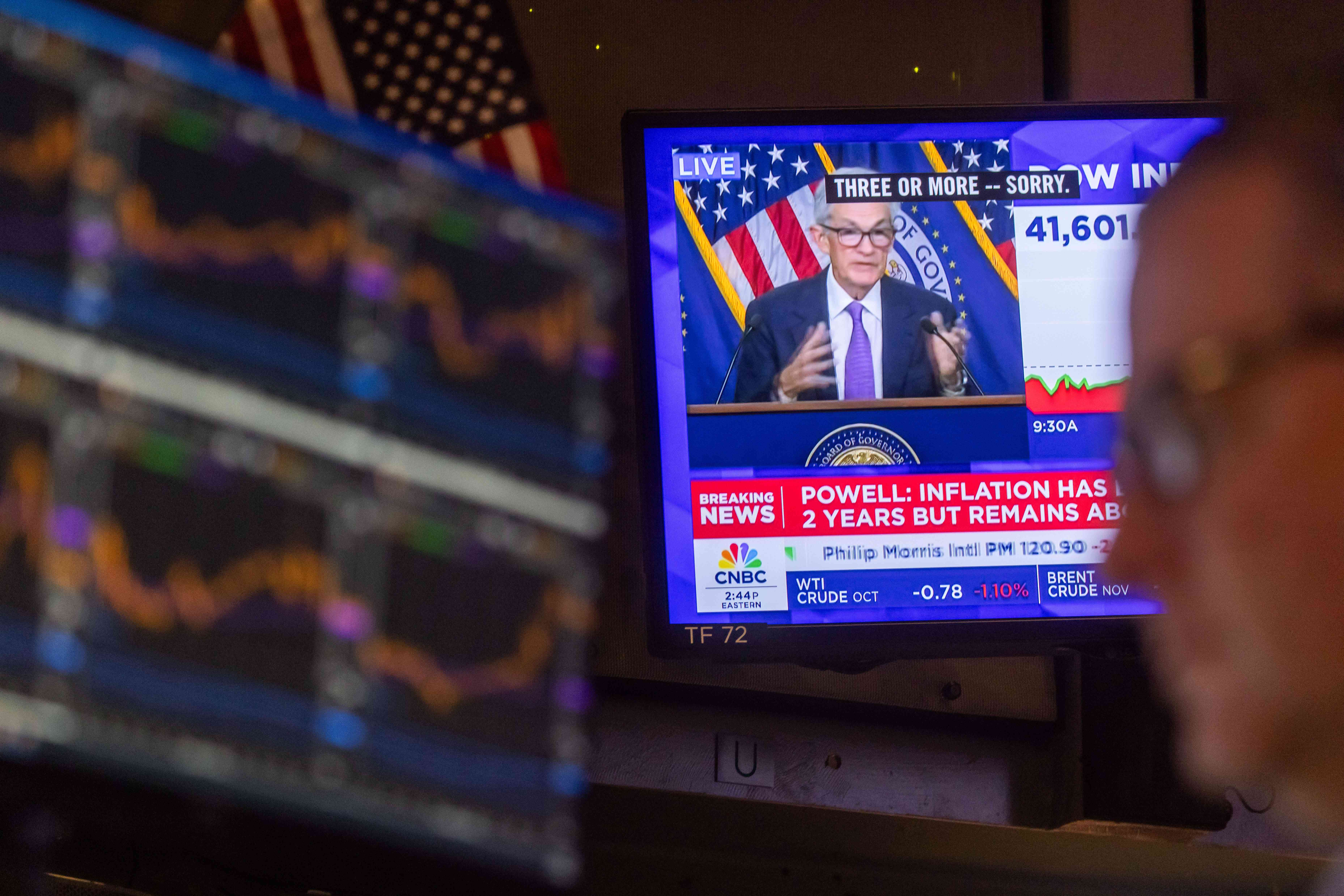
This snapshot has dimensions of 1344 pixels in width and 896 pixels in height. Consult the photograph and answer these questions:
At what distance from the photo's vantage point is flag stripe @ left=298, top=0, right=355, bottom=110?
4.28 feet

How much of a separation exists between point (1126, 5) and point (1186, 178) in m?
0.97

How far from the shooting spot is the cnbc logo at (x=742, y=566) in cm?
101

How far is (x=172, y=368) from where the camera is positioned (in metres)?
1.32

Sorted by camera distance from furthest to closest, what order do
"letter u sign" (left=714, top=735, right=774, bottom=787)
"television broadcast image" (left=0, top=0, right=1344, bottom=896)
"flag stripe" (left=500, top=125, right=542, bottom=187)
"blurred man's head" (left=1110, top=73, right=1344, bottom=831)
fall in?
"flag stripe" (left=500, top=125, right=542, bottom=187), "letter u sign" (left=714, top=735, right=774, bottom=787), "television broadcast image" (left=0, top=0, right=1344, bottom=896), "blurred man's head" (left=1110, top=73, right=1344, bottom=831)

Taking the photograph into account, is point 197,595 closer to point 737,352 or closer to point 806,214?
point 737,352

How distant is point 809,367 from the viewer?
103cm

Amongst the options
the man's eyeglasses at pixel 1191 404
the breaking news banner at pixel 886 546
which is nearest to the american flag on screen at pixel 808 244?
the breaking news banner at pixel 886 546

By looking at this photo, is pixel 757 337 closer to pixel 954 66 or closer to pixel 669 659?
pixel 669 659

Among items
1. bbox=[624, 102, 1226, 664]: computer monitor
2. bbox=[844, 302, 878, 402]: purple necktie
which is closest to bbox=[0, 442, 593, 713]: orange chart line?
bbox=[624, 102, 1226, 664]: computer monitor

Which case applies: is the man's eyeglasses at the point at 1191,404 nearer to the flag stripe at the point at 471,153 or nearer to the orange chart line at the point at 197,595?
the orange chart line at the point at 197,595

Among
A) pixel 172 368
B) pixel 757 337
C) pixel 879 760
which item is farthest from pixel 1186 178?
pixel 172 368

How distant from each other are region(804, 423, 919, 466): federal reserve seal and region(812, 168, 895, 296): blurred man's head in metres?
0.15

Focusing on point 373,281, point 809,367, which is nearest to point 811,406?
point 809,367

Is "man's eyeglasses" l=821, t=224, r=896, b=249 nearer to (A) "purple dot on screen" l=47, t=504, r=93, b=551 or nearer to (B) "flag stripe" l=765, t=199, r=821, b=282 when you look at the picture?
(B) "flag stripe" l=765, t=199, r=821, b=282
